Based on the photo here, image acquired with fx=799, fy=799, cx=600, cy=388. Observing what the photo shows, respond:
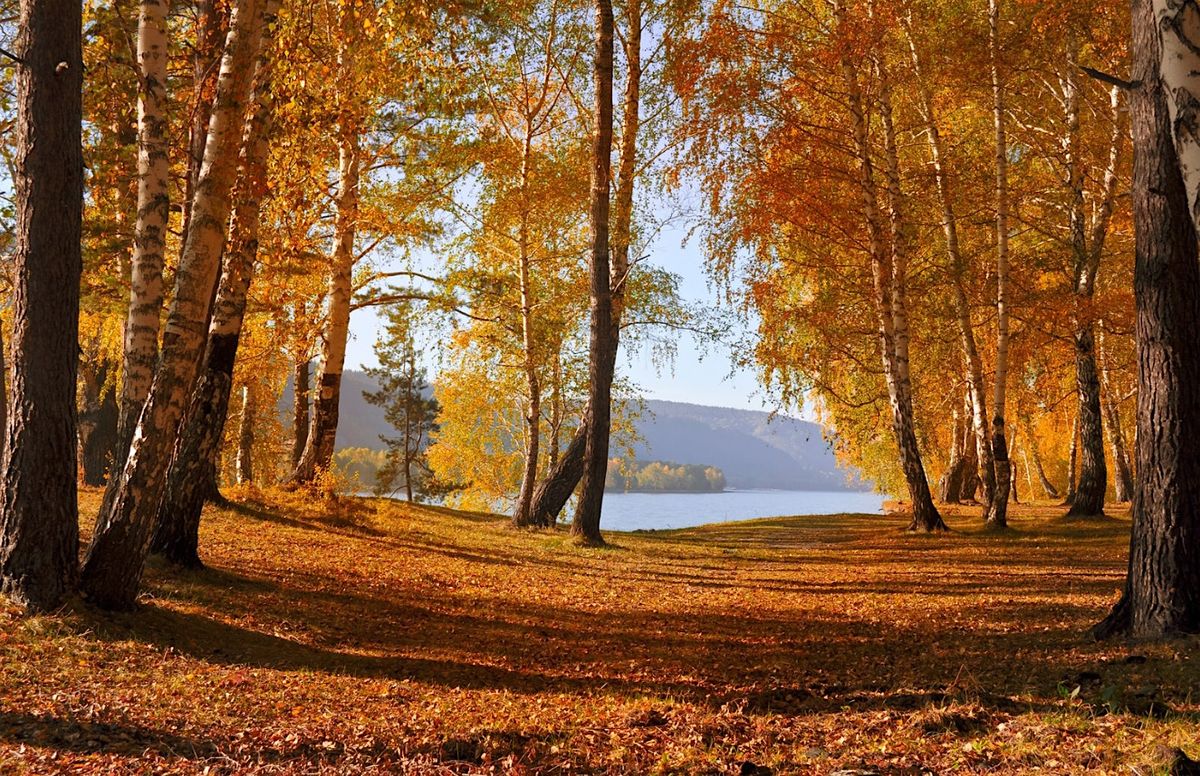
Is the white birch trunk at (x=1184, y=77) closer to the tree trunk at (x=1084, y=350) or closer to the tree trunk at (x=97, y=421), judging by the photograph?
the tree trunk at (x=1084, y=350)

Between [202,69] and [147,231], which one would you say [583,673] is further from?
[202,69]

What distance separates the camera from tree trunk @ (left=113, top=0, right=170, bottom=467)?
6.64 m

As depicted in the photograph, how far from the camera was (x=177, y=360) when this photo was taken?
6207 mm

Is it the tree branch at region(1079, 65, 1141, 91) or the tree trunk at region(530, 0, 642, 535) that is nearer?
the tree branch at region(1079, 65, 1141, 91)

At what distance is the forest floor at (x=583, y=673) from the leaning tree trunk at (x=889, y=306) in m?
4.39

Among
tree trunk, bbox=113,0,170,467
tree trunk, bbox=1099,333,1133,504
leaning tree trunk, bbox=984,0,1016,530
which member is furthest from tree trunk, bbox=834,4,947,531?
tree trunk, bbox=1099,333,1133,504

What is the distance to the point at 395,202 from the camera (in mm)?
16203

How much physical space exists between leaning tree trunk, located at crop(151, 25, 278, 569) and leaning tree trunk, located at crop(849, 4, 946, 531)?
35.8 ft

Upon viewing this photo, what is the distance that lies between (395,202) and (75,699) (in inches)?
513

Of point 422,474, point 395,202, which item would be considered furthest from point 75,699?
point 422,474

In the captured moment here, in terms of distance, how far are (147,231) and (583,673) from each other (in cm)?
529

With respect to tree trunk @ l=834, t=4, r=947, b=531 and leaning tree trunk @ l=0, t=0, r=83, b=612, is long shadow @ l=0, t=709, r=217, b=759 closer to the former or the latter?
leaning tree trunk @ l=0, t=0, r=83, b=612

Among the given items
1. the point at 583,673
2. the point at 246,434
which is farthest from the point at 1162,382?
the point at 246,434

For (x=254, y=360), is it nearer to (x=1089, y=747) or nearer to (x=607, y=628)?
(x=607, y=628)
